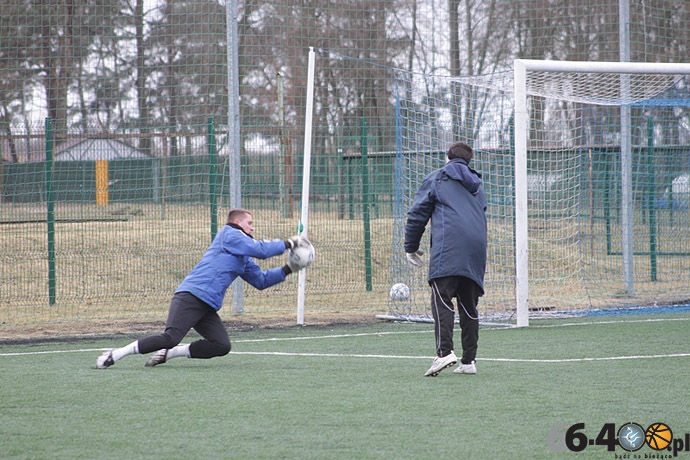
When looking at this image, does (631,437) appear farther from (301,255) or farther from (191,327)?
(191,327)

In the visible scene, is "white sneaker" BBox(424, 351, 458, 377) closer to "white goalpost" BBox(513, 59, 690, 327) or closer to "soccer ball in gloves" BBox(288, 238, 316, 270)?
"soccer ball in gloves" BBox(288, 238, 316, 270)

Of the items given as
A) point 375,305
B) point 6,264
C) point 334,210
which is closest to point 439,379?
point 375,305

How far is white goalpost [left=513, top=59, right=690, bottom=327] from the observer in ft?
34.7

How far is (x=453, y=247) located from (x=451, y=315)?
1.75 ft

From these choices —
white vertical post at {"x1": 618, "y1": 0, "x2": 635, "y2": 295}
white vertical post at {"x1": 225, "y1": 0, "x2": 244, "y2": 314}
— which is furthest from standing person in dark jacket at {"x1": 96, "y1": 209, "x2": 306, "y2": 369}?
white vertical post at {"x1": 618, "y1": 0, "x2": 635, "y2": 295}

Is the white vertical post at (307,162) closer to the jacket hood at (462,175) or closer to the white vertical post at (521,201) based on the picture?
the white vertical post at (521,201)

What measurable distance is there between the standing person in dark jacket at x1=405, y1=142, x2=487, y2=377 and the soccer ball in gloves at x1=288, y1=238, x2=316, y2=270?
2.62ft

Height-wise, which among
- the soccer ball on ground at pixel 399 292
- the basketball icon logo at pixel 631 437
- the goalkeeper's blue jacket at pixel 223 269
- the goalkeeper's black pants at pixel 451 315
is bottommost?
the basketball icon logo at pixel 631 437

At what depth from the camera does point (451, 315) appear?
7367mm

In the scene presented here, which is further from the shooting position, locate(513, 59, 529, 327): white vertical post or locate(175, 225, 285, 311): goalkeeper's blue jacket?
locate(513, 59, 529, 327): white vertical post

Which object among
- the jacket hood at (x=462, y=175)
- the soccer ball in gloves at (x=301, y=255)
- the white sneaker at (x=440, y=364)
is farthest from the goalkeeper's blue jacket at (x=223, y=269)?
the jacket hood at (x=462, y=175)

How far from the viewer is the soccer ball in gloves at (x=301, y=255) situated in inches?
301

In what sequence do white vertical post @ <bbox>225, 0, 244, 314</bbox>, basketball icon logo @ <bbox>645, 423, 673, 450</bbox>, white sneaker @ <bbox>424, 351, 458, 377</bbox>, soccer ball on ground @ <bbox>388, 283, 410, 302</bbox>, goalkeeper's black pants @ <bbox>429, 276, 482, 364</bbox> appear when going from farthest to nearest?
white vertical post @ <bbox>225, 0, 244, 314</bbox> → soccer ball on ground @ <bbox>388, 283, 410, 302</bbox> → goalkeeper's black pants @ <bbox>429, 276, 482, 364</bbox> → white sneaker @ <bbox>424, 351, 458, 377</bbox> → basketball icon logo @ <bbox>645, 423, 673, 450</bbox>

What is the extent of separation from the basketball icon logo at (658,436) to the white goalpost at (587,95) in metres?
5.38
